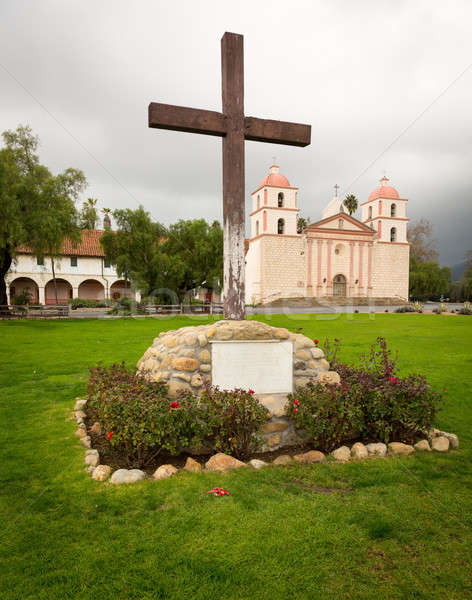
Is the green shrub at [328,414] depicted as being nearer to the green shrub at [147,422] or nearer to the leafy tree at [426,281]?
the green shrub at [147,422]

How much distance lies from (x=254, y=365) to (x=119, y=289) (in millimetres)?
39622

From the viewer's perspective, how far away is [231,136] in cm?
453

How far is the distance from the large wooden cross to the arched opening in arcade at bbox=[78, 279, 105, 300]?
127ft

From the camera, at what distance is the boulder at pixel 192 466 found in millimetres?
3627

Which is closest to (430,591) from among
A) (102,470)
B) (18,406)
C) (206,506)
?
(206,506)

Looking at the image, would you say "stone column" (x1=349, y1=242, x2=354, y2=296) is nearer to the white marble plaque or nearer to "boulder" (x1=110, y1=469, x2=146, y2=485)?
the white marble plaque

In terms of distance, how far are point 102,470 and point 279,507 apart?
171 centimetres

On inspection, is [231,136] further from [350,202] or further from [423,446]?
[350,202]

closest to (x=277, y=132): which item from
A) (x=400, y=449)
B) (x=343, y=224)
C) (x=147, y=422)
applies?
(x=147, y=422)

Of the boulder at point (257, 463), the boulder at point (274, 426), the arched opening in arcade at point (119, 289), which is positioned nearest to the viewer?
the boulder at point (257, 463)

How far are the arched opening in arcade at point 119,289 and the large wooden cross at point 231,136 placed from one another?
38397 mm

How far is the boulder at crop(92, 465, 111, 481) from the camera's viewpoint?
11.5 feet

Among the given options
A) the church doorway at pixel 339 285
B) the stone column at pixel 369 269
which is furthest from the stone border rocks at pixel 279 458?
the stone column at pixel 369 269

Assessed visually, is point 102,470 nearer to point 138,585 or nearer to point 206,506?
point 206,506
